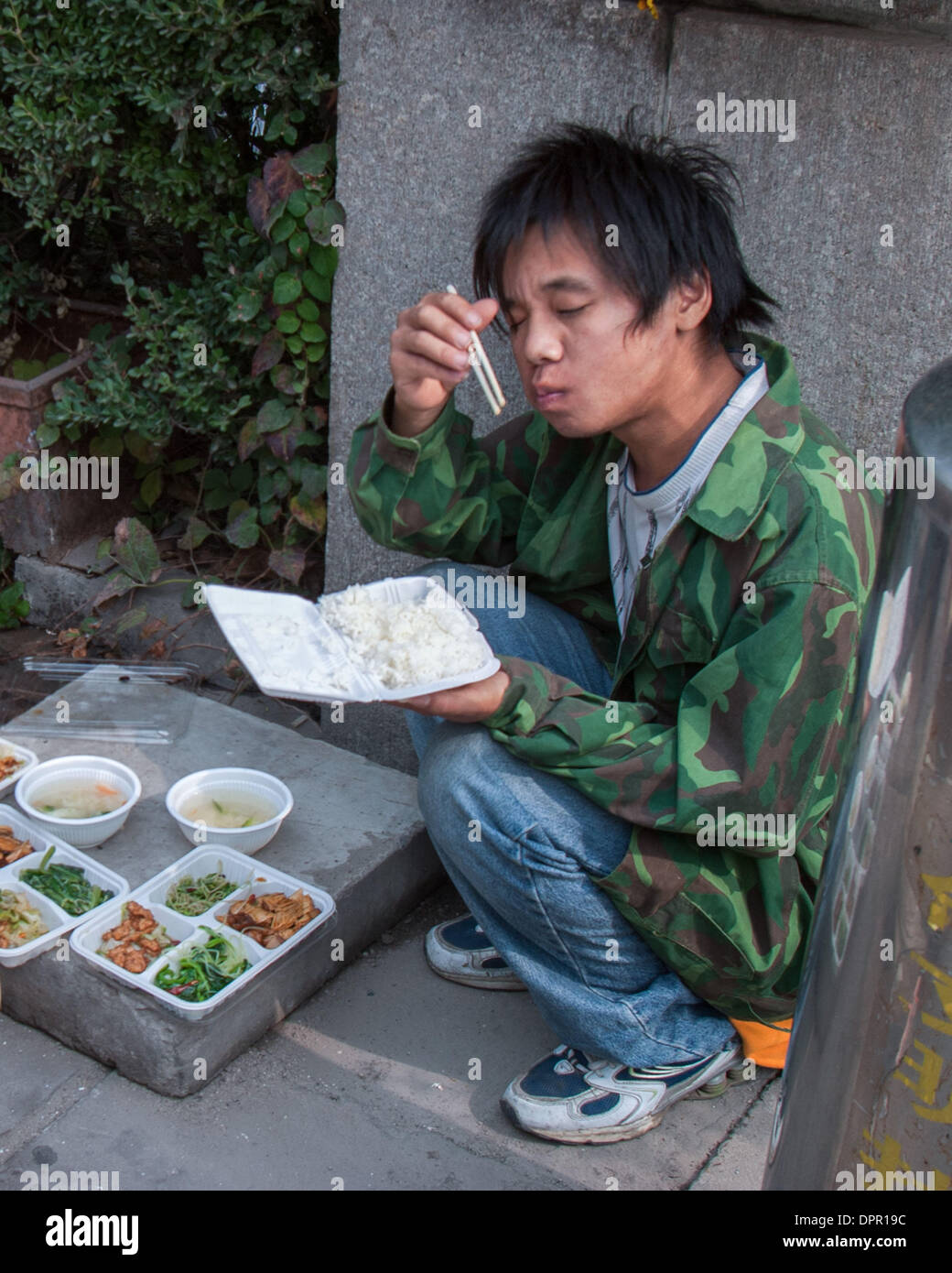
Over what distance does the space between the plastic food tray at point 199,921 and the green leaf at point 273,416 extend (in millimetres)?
1255

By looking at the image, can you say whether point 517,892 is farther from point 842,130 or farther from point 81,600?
point 81,600

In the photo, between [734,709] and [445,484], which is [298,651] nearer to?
[445,484]

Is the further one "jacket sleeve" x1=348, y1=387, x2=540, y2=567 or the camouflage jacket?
"jacket sleeve" x1=348, y1=387, x2=540, y2=567

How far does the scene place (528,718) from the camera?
7.13 ft

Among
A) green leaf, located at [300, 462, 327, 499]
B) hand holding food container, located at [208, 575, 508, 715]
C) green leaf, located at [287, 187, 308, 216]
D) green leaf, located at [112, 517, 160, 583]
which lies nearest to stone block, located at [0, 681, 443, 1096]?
green leaf, located at [112, 517, 160, 583]

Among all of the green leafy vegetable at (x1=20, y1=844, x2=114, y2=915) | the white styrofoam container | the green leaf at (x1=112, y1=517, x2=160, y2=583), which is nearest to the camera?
the green leafy vegetable at (x1=20, y1=844, x2=114, y2=915)

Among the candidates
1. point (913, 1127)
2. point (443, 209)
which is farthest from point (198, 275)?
point (913, 1127)

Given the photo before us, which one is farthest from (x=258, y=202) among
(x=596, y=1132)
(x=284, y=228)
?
(x=596, y=1132)

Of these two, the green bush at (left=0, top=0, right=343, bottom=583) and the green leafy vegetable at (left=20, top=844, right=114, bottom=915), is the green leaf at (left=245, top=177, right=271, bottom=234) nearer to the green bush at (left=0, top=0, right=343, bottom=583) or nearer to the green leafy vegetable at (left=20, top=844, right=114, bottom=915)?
the green bush at (left=0, top=0, right=343, bottom=583)

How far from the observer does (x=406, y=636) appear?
2.18 meters

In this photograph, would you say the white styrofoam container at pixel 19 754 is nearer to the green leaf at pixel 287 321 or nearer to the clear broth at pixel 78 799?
the clear broth at pixel 78 799

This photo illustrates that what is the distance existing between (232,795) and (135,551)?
1.17 meters

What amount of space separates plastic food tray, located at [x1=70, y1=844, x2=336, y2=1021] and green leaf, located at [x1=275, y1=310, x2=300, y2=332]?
4.65 ft

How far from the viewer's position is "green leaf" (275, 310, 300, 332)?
131 inches
